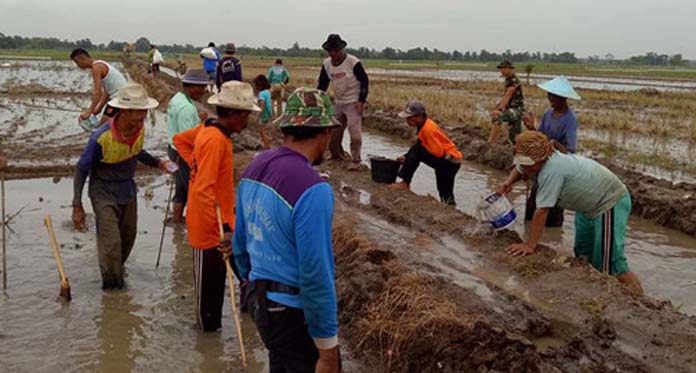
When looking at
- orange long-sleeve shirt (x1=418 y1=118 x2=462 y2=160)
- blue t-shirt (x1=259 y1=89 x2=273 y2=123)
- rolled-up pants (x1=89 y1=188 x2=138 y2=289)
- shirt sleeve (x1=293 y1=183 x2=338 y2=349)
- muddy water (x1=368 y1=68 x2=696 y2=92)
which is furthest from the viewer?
muddy water (x1=368 y1=68 x2=696 y2=92)

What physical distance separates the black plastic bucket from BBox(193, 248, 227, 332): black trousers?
4.12m

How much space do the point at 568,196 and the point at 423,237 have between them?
186 cm

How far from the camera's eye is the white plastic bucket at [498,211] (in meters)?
5.90

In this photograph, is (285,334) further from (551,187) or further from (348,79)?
(348,79)

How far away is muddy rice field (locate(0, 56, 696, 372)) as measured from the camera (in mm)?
3939

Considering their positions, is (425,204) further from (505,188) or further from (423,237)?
(505,188)

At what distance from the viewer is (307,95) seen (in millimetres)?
2486

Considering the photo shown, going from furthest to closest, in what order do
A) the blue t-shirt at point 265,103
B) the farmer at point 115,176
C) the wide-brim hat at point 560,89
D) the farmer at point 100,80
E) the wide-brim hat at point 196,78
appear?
the blue t-shirt at point 265,103, the farmer at point 100,80, the wide-brim hat at point 560,89, the wide-brim hat at point 196,78, the farmer at point 115,176

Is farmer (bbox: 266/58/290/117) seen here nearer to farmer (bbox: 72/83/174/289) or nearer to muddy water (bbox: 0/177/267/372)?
muddy water (bbox: 0/177/267/372)

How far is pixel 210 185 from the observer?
3910 mm

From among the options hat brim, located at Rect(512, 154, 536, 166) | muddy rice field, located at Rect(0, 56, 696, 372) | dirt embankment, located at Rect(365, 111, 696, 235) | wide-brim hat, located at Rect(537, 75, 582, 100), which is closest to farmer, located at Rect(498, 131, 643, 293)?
hat brim, located at Rect(512, 154, 536, 166)

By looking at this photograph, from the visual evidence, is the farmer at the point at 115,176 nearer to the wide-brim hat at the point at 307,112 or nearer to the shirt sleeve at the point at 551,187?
the wide-brim hat at the point at 307,112

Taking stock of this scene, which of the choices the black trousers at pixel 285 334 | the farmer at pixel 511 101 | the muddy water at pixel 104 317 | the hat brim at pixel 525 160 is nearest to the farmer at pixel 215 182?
the muddy water at pixel 104 317

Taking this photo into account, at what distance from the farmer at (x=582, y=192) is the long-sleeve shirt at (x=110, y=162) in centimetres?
302
